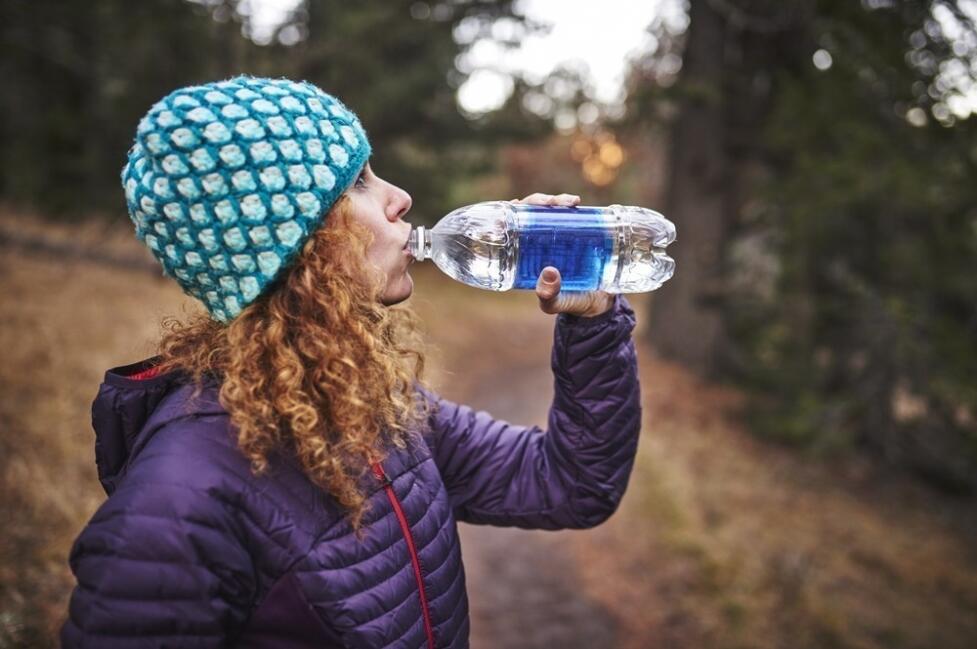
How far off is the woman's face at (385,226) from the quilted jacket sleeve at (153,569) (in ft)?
2.49

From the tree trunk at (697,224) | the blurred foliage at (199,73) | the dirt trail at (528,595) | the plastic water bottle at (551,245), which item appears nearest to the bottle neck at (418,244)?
the plastic water bottle at (551,245)

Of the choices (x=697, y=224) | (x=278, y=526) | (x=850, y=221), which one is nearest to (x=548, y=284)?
(x=278, y=526)

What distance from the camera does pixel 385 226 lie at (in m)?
1.80

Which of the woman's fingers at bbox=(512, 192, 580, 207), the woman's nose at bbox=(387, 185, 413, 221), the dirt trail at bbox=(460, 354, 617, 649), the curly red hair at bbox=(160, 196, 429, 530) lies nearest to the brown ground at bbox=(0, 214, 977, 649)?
the dirt trail at bbox=(460, 354, 617, 649)

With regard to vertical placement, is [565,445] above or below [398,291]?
Answer: below

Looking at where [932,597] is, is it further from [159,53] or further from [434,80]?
[159,53]

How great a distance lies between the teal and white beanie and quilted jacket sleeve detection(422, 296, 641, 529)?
2.61 feet

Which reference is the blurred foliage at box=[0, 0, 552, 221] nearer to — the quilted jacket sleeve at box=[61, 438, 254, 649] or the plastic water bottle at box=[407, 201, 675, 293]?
the plastic water bottle at box=[407, 201, 675, 293]

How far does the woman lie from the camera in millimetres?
1308

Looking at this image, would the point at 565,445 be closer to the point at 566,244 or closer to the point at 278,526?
the point at 566,244

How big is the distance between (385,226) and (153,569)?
3.32ft

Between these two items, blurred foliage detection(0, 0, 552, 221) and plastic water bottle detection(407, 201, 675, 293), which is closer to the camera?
plastic water bottle detection(407, 201, 675, 293)

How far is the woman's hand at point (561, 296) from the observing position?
1.77 meters

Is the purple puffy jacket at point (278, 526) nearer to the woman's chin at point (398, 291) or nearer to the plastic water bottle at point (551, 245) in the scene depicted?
the plastic water bottle at point (551, 245)
